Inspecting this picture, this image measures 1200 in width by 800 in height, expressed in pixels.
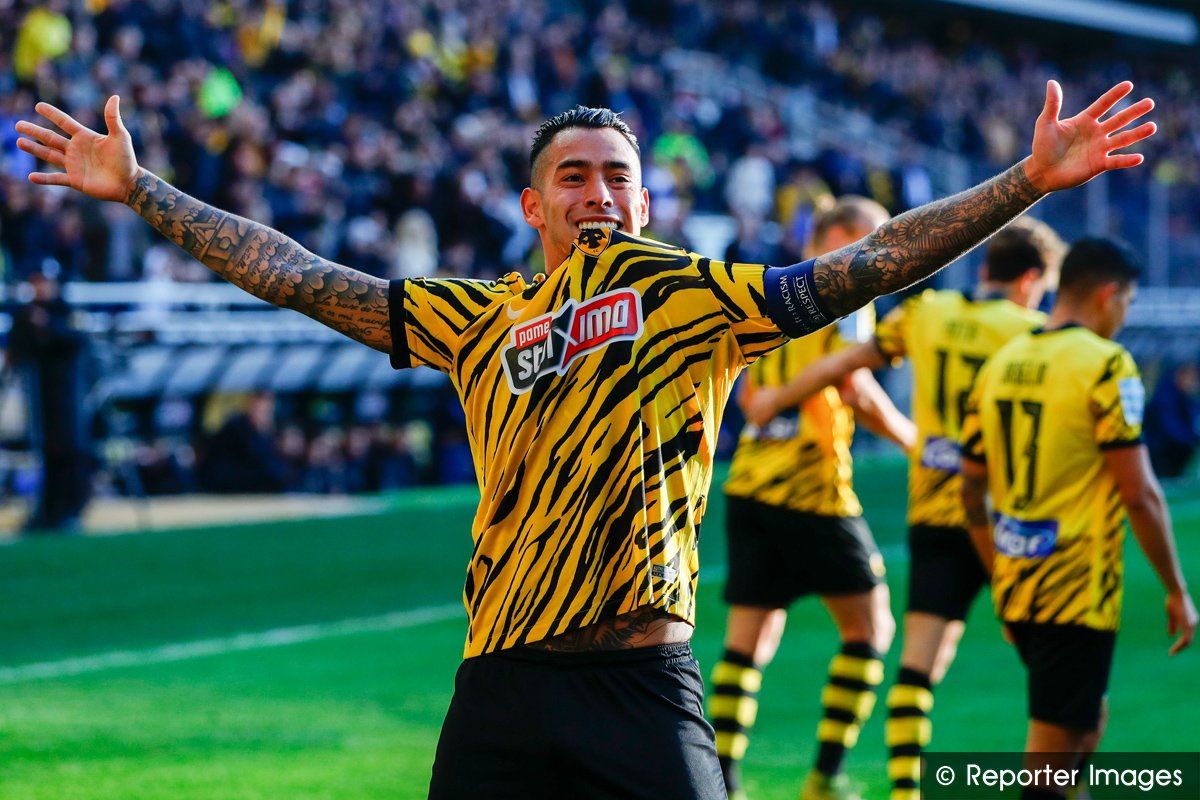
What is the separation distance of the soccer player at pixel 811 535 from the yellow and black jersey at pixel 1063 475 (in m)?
1.28

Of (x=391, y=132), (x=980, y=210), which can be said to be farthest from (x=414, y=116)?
(x=980, y=210)

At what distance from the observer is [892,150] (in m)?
29.7

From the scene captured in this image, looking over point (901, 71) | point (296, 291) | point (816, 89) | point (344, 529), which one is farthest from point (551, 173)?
point (901, 71)

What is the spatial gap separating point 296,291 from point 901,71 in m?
31.6

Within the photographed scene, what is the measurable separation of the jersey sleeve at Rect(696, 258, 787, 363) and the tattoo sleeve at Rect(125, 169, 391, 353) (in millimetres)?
783

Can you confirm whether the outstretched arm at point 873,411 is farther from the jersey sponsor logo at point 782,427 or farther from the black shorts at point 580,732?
the black shorts at point 580,732

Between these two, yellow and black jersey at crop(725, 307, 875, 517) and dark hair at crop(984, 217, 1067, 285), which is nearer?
dark hair at crop(984, 217, 1067, 285)

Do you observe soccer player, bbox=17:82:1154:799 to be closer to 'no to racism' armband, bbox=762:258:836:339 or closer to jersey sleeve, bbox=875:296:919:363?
'no to racism' armband, bbox=762:258:836:339

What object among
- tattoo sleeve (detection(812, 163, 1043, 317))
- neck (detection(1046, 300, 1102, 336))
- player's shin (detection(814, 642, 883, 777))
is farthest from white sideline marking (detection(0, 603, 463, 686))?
tattoo sleeve (detection(812, 163, 1043, 317))

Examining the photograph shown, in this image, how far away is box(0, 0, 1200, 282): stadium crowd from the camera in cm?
1738

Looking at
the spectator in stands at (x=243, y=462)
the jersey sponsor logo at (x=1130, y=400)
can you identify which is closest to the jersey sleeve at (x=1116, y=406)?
the jersey sponsor logo at (x=1130, y=400)

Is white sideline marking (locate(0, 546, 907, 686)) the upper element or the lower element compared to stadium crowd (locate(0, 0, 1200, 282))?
lower

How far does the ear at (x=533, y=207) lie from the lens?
3.92 metres

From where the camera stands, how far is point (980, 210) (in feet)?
11.5
